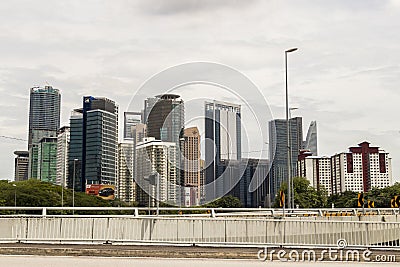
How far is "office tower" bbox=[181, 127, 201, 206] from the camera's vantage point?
35.6m

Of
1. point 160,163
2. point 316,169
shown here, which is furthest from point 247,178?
point 316,169

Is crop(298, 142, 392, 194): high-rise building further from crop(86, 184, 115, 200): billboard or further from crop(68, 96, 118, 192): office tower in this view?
crop(86, 184, 115, 200): billboard

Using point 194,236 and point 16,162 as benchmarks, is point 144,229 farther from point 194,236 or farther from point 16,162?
point 16,162

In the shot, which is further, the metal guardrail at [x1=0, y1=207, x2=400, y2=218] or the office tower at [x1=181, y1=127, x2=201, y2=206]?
the office tower at [x1=181, y1=127, x2=201, y2=206]

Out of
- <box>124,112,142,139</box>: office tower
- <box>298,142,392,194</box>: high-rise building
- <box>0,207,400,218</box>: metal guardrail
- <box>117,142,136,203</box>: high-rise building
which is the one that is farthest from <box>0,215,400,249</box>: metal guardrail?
<box>298,142,392,194</box>: high-rise building

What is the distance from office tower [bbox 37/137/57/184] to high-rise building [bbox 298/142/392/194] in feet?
265

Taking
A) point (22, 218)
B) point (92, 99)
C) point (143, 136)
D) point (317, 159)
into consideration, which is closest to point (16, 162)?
point (92, 99)

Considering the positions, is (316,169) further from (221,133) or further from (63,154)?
(221,133)

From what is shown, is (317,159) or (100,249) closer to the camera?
(100,249)

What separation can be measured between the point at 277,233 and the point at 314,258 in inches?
123

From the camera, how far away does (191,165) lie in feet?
139

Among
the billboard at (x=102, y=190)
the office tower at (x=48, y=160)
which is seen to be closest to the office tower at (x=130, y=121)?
the billboard at (x=102, y=190)

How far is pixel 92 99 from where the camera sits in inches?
5625

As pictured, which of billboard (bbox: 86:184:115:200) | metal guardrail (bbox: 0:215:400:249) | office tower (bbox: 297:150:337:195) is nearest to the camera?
metal guardrail (bbox: 0:215:400:249)
